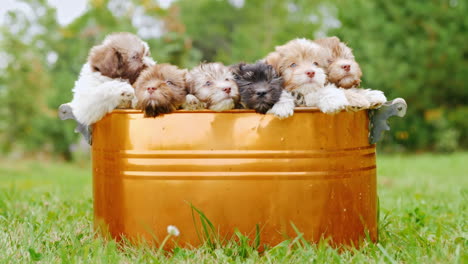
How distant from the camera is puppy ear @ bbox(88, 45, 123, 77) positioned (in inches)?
99.3

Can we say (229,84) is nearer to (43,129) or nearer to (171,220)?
(171,220)

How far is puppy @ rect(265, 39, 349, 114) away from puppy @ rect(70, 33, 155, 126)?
686 mm

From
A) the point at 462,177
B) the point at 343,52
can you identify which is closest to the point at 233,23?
the point at 462,177

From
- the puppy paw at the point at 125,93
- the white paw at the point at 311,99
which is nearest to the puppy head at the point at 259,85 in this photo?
the white paw at the point at 311,99

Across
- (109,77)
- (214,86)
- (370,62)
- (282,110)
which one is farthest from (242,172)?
(370,62)

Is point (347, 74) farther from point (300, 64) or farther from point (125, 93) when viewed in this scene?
point (125, 93)

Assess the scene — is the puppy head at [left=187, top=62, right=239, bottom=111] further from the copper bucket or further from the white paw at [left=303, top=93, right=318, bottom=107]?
the white paw at [left=303, top=93, right=318, bottom=107]

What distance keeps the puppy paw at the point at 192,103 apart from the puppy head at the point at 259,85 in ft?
0.69

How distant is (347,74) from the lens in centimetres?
235

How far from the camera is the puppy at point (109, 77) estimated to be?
2309mm

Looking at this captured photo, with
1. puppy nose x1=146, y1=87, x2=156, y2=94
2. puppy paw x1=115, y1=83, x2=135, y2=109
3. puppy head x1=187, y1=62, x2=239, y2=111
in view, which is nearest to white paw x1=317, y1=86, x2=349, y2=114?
puppy head x1=187, y1=62, x2=239, y2=111

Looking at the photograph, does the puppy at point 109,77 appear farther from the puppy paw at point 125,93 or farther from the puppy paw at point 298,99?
the puppy paw at point 298,99

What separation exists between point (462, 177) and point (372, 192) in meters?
4.36

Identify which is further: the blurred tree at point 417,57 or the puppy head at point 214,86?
the blurred tree at point 417,57
